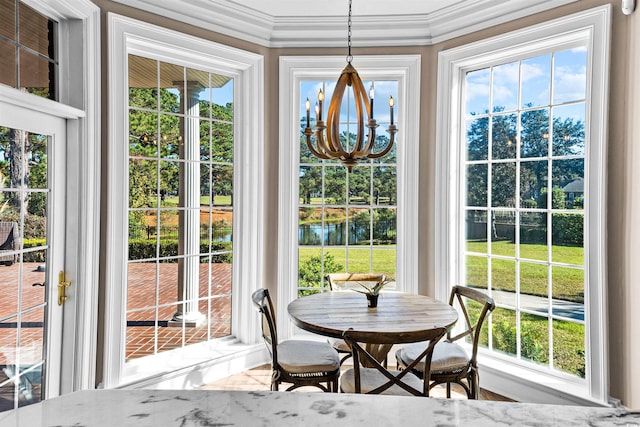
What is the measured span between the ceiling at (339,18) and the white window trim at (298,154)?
179 millimetres

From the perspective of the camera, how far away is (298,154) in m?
3.75

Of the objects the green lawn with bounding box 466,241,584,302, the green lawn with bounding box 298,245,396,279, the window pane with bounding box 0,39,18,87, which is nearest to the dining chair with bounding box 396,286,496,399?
the green lawn with bounding box 466,241,584,302

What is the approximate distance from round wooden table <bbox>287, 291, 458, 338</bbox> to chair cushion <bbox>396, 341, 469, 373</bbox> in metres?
0.27

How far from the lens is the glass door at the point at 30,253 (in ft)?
7.44

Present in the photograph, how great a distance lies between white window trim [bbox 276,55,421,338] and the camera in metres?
3.62

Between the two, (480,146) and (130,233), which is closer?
(130,233)

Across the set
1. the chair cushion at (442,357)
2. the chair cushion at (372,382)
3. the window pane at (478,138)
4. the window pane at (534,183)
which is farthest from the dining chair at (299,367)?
the window pane at (478,138)

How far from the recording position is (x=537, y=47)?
3037 millimetres

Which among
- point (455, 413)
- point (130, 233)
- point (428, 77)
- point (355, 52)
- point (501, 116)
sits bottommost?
point (455, 413)

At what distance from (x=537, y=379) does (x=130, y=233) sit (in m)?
3.19

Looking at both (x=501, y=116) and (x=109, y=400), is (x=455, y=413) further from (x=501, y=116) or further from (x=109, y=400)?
(x=501, y=116)

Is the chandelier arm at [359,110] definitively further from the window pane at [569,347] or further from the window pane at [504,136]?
the window pane at [569,347]

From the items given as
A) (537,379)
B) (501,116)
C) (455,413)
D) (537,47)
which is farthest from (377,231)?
(455,413)

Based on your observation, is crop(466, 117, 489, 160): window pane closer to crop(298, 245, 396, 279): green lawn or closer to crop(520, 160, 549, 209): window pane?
crop(520, 160, 549, 209): window pane
